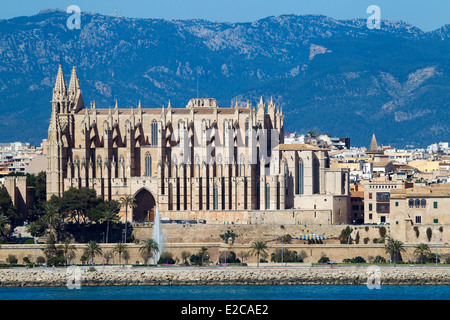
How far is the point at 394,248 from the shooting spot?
8212 centimetres

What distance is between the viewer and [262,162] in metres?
97.8

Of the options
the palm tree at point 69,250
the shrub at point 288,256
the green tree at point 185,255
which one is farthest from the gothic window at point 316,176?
the palm tree at point 69,250

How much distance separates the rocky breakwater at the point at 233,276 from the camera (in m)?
75.9

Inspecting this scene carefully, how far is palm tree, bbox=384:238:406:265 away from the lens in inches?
3231

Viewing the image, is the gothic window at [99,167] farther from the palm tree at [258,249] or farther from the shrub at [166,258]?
the palm tree at [258,249]

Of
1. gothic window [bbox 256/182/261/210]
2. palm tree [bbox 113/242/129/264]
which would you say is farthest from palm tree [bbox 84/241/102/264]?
gothic window [bbox 256/182/261/210]

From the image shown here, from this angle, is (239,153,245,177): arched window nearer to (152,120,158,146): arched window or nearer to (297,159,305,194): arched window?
(297,159,305,194): arched window

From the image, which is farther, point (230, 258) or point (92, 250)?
point (230, 258)

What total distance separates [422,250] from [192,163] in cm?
2399

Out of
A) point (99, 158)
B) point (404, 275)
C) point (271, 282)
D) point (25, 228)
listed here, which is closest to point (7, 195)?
point (25, 228)

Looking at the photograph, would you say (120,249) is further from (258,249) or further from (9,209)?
(9,209)

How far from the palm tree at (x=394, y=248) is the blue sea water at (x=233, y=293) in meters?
7.56

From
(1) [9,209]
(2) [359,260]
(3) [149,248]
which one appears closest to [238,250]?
(3) [149,248]
